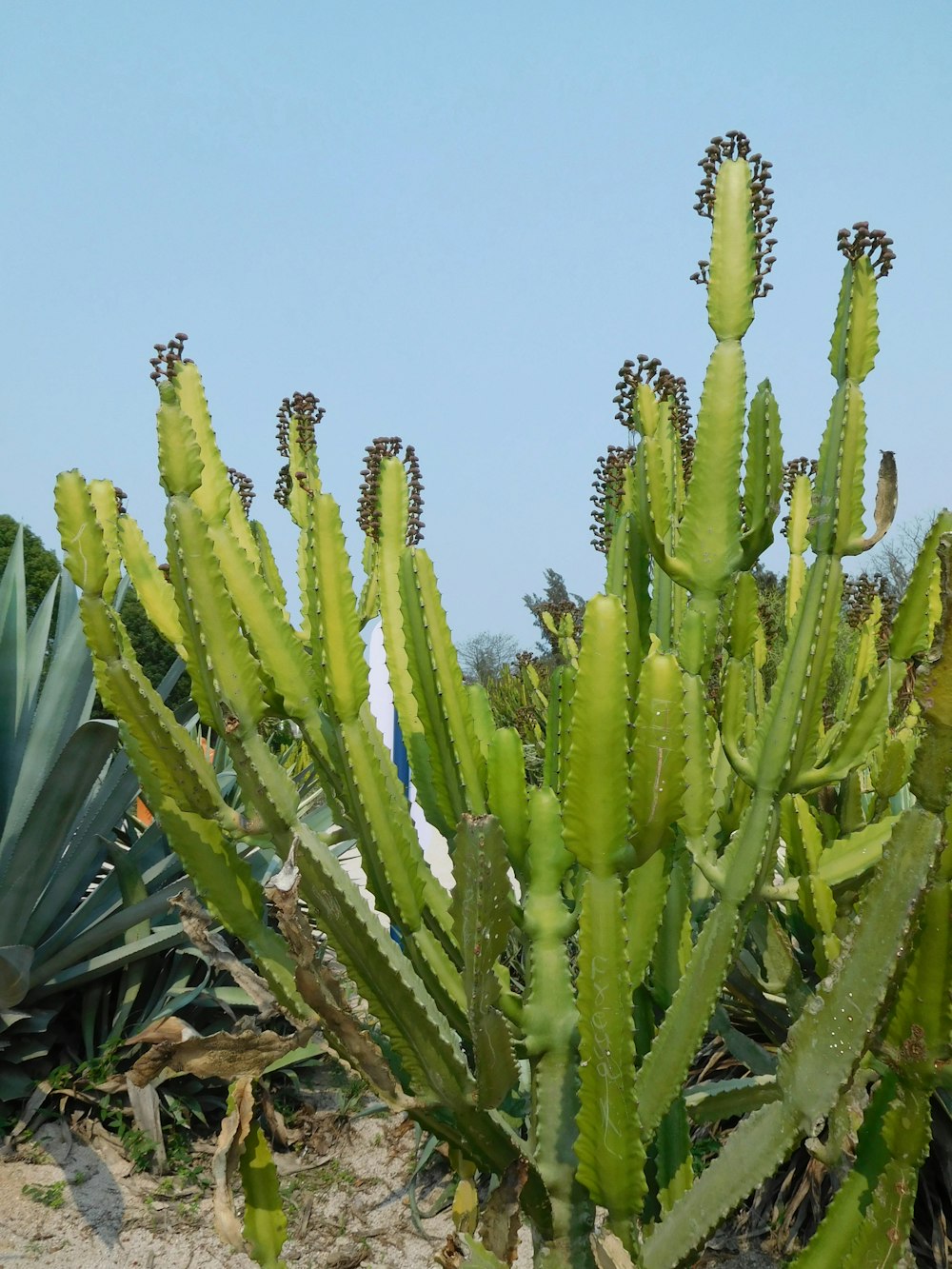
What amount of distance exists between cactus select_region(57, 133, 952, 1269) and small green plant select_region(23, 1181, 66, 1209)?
2.34 metres

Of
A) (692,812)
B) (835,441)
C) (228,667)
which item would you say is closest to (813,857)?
(692,812)

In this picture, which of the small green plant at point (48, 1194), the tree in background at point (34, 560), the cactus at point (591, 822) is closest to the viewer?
the cactus at point (591, 822)

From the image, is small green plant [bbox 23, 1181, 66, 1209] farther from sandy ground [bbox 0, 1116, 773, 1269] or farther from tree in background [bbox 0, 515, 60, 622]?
tree in background [bbox 0, 515, 60, 622]

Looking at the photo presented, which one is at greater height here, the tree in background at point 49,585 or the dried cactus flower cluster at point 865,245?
the tree in background at point 49,585

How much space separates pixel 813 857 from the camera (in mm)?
2949

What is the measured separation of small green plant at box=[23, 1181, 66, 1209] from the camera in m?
3.79

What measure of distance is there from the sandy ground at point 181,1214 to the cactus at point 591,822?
1.79 m

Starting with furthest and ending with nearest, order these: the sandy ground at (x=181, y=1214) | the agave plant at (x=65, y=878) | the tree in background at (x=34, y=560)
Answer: the tree in background at (x=34, y=560) < the agave plant at (x=65, y=878) < the sandy ground at (x=181, y=1214)

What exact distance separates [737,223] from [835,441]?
453 mm

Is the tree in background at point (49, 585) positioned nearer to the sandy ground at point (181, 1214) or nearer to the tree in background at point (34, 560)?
the tree in background at point (34, 560)

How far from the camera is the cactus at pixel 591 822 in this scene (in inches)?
63.5

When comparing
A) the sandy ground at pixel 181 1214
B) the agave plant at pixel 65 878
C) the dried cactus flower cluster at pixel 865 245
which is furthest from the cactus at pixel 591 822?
the agave plant at pixel 65 878

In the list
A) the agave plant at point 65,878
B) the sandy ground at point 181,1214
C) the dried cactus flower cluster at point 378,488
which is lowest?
the sandy ground at point 181,1214

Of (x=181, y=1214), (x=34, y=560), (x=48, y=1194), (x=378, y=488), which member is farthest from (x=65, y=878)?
(x=34, y=560)
